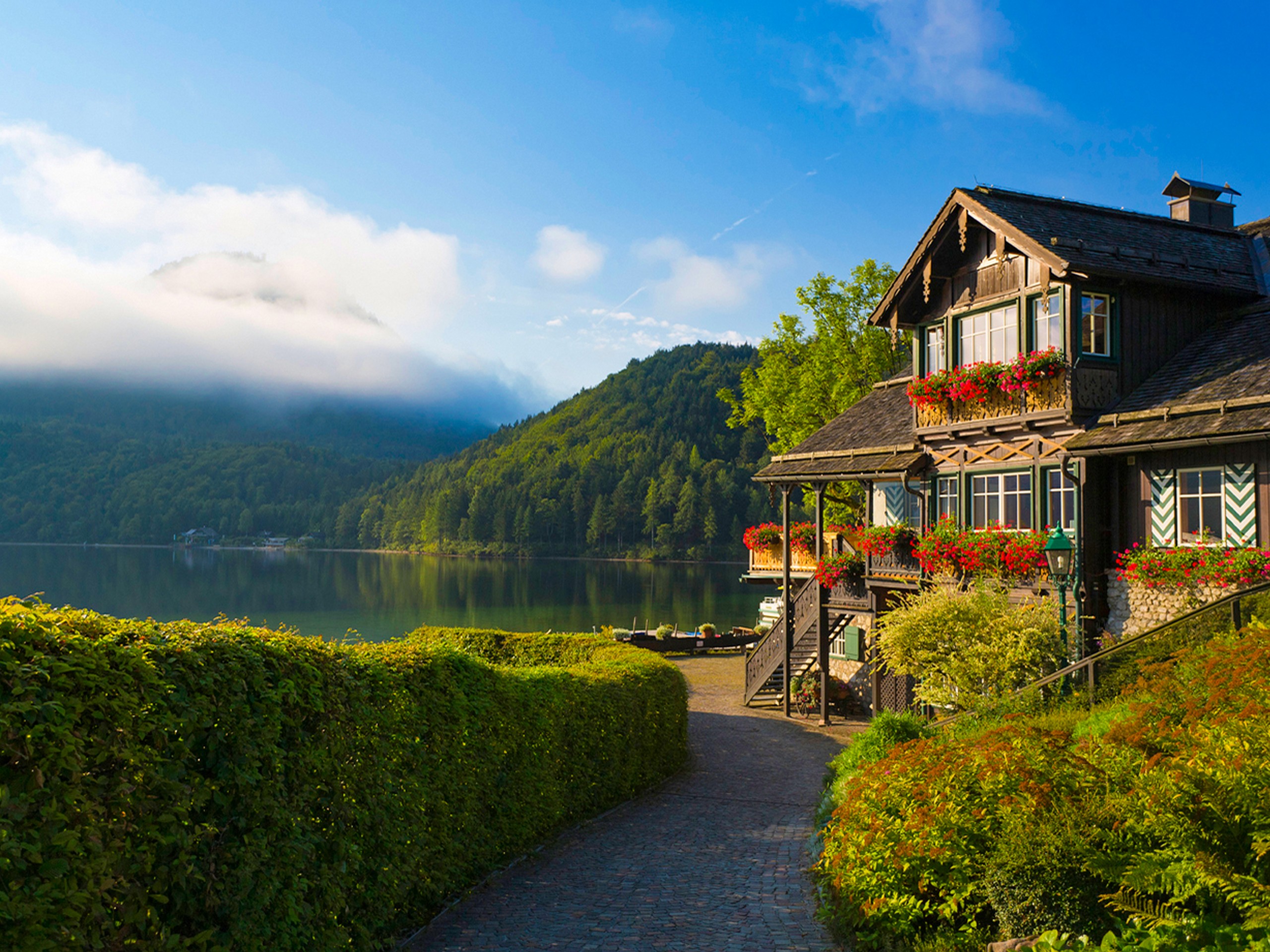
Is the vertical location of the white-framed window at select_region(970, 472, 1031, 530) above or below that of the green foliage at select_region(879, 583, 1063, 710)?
above

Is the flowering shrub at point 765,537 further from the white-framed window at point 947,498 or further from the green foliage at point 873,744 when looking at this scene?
the green foliage at point 873,744

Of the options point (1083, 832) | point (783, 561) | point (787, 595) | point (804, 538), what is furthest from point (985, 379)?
point (1083, 832)

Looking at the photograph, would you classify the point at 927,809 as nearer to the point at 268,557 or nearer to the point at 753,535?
the point at 753,535

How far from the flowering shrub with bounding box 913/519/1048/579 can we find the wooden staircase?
5.23m

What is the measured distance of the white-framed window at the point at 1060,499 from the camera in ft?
61.8

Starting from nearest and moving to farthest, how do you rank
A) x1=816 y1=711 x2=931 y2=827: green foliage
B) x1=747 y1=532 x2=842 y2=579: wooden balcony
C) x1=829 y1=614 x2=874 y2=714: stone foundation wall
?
x1=816 y1=711 x2=931 y2=827: green foliage → x1=829 y1=614 x2=874 y2=714: stone foundation wall → x1=747 y1=532 x2=842 y2=579: wooden balcony

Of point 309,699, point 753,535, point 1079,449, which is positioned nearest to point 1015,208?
point 1079,449

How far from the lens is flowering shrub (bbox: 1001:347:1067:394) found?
18594 mm

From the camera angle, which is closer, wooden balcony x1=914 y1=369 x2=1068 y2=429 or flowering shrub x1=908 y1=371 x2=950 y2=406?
wooden balcony x1=914 y1=369 x2=1068 y2=429

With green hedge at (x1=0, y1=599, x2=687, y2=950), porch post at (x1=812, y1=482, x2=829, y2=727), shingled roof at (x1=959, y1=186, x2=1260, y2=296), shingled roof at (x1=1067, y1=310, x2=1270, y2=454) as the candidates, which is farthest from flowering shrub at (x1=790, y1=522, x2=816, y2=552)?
green hedge at (x1=0, y1=599, x2=687, y2=950)

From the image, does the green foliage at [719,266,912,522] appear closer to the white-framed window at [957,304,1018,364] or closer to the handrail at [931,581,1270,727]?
the white-framed window at [957,304,1018,364]

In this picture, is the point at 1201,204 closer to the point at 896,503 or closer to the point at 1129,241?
the point at 1129,241

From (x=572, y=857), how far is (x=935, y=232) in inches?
635

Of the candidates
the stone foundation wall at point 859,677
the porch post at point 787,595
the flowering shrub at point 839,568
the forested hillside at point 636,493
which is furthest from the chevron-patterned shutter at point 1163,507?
the forested hillside at point 636,493
